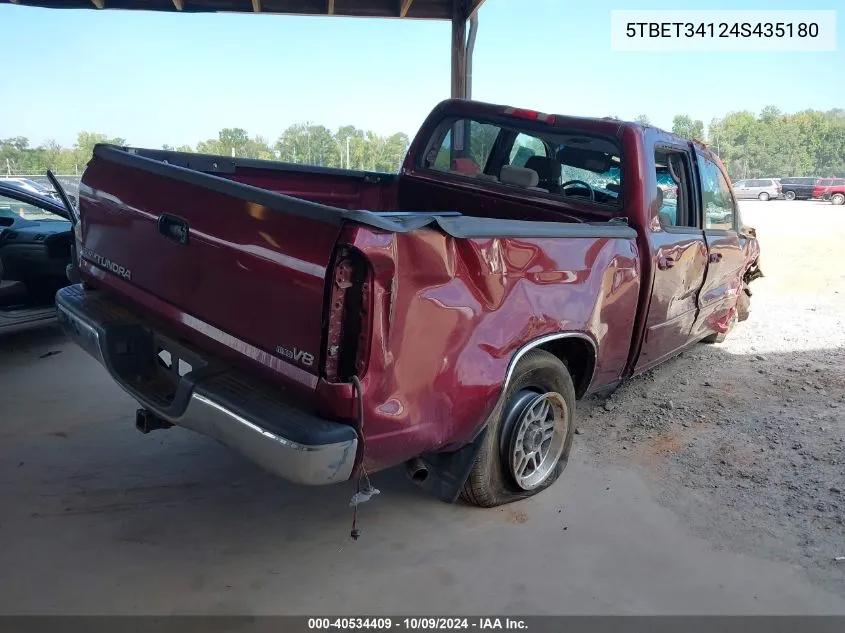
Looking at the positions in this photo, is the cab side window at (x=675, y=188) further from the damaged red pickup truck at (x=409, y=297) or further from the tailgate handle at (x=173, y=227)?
the tailgate handle at (x=173, y=227)

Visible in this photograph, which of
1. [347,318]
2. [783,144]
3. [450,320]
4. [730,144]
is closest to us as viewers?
[347,318]

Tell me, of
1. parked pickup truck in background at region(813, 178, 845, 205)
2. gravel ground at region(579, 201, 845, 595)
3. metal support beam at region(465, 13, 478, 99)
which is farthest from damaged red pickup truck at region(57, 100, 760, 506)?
parked pickup truck in background at region(813, 178, 845, 205)

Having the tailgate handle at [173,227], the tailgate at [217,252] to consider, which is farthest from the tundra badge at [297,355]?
the tailgate handle at [173,227]

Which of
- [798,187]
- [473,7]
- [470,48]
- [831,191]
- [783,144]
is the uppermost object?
[783,144]

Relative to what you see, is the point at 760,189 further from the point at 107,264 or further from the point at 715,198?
the point at 107,264

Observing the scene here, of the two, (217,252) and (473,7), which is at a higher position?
(473,7)

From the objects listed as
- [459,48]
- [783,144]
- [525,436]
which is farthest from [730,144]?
[525,436]

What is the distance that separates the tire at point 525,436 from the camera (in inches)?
116

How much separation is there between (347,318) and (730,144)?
72.3m

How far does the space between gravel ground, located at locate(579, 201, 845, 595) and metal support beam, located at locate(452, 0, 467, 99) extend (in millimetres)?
4354

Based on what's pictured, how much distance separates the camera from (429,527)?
119 inches

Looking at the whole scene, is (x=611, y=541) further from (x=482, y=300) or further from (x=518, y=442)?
(x=482, y=300)

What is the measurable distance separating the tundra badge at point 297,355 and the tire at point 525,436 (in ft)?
3.21

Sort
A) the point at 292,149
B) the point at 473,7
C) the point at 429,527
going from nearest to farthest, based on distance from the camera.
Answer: the point at 429,527 → the point at 473,7 → the point at 292,149
